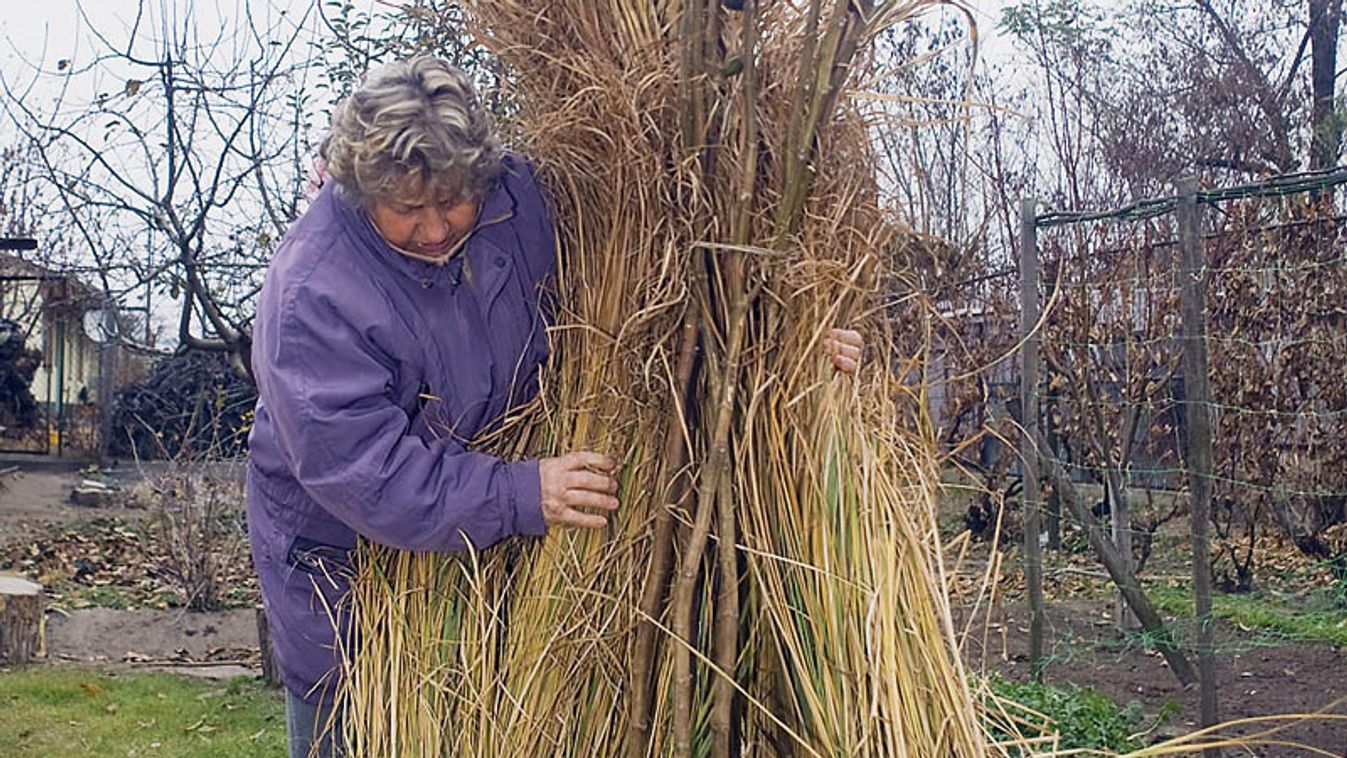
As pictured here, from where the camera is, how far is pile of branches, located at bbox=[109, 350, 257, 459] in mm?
7523

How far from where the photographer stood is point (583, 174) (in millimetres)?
1846

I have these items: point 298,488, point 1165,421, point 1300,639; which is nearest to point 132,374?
point 1165,421

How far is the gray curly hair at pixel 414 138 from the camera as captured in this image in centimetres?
179

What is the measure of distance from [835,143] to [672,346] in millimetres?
319

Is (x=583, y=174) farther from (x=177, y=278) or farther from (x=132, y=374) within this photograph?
(x=132, y=374)

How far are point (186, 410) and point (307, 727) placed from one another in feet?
28.6

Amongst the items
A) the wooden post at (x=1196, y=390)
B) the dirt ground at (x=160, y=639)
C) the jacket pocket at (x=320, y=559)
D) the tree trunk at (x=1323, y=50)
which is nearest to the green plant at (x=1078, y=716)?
the wooden post at (x=1196, y=390)

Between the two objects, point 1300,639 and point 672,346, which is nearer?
point 672,346

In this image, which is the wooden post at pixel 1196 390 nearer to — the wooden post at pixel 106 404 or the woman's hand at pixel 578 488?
the woman's hand at pixel 578 488

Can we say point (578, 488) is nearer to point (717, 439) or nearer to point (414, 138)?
point (717, 439)

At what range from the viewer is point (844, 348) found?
1733 millimetres

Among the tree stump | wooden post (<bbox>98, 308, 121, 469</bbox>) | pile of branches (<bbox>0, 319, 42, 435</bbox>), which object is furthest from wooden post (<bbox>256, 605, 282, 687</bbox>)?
pile of branches (<bbox>0, 319, 42, 435</bbox>)

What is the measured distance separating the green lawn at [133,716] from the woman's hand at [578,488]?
10.9ft

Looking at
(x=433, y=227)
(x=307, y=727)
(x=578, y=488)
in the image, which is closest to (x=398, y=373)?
(x=433, y=227)
